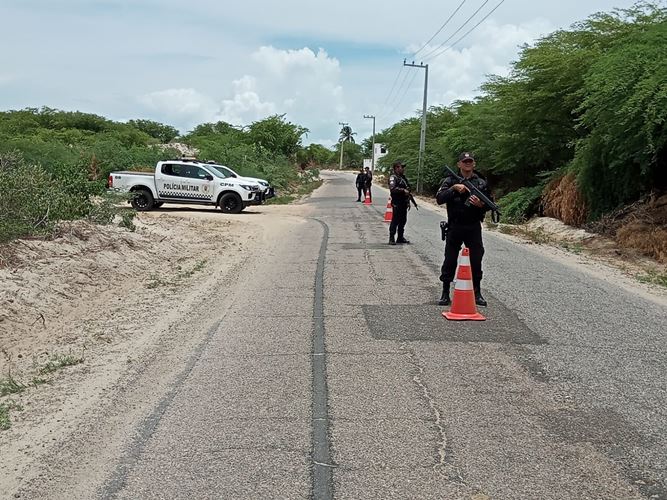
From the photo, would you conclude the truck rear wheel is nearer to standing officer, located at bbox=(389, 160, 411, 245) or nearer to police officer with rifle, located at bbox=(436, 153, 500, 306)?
standing officer, located at bbox=(389, 160, 411, 245)

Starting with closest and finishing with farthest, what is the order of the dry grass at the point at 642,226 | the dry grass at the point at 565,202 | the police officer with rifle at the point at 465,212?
the police officer with rifle at the point at 465,212
the dry grass at the point at 642,226
the dry grass at the point at 565,202

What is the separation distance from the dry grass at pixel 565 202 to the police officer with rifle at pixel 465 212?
39.2 feet

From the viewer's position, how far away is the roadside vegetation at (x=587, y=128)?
1462 centimetres

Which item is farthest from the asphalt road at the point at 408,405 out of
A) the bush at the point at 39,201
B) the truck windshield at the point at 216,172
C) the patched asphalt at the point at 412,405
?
the truck windshield at the point at 216,172

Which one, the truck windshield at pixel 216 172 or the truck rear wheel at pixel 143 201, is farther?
the truck windshield at pixel 216 172

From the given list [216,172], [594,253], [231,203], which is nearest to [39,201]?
[594,253]

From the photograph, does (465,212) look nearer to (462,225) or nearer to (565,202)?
(462,225)

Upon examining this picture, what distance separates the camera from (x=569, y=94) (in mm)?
20875

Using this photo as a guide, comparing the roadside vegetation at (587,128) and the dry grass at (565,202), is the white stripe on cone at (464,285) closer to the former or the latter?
the roadside vegetation at (587,128)

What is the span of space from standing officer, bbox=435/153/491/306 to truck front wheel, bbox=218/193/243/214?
16123mm

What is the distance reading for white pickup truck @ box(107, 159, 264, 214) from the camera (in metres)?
23.8

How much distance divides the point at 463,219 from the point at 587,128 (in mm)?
13306

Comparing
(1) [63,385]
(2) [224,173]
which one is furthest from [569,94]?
(1) [63,385]

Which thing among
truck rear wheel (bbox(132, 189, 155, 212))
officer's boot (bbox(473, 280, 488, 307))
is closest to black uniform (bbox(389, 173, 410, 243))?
officer's boot (bbox(473, 280, 488, 307))
